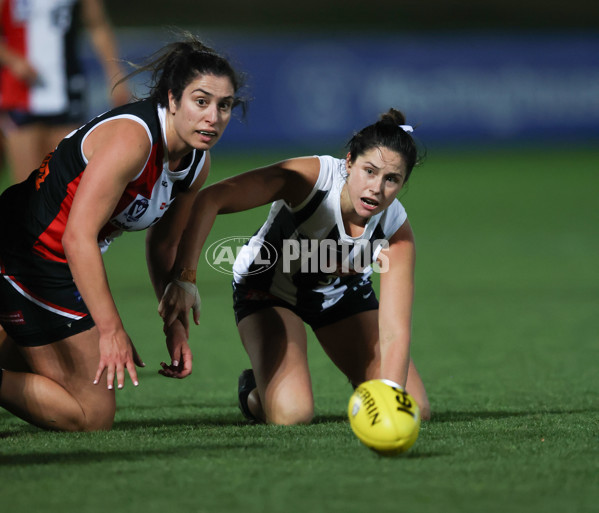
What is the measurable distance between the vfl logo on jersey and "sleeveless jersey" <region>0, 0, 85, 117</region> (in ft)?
8.75

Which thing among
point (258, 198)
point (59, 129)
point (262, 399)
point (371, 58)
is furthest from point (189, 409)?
point (371, 58)

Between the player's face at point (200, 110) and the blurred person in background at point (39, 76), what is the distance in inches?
99.9

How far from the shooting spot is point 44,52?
6.37m

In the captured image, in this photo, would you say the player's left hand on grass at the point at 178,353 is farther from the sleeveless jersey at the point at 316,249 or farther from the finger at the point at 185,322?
the sleeveless jersey at the point at 316,249

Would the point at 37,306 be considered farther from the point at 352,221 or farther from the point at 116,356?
the point at 352,221

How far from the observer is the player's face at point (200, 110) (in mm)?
3730

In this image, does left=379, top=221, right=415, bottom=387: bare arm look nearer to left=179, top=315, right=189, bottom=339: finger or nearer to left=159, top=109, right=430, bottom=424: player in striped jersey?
left=159, top=109, right=430, bottom=424: player in striped jersey

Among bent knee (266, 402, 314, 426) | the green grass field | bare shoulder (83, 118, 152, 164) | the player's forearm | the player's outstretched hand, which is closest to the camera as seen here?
the green grass field

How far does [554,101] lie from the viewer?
17.1 meters

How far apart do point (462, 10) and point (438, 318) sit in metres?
15.3

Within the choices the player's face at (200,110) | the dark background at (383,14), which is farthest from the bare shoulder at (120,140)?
the dark background at (383,14)

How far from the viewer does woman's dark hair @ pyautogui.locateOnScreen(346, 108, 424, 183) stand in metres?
3.94

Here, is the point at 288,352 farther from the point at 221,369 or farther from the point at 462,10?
the point at 462,10

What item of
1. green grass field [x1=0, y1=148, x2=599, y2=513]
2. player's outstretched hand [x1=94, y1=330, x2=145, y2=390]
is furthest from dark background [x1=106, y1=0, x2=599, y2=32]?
player's outstretched hand [x1=94, y1=330, x2=145, y2=390]
